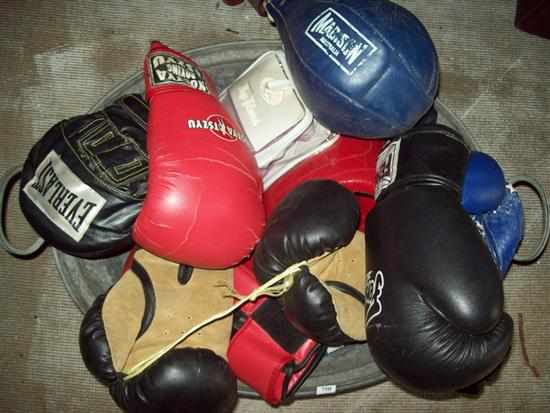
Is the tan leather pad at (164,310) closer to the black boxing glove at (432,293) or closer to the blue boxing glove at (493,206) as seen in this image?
the black boxing glove at (432,293)

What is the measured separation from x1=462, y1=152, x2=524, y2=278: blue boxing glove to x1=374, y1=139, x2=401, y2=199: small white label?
122 mm

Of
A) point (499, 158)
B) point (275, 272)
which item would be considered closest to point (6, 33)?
point (275, 272)

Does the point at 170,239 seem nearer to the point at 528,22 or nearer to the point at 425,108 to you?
the point at 425,108

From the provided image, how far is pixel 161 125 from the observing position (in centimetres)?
83

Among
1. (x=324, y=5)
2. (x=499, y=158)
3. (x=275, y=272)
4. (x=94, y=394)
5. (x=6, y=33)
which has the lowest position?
(x=94, y=394)

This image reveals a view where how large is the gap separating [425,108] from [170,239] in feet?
1.44

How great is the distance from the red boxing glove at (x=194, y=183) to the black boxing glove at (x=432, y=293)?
0.21 m

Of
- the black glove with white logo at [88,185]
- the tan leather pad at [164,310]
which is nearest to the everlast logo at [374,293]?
the tan leather pad at [164,310]

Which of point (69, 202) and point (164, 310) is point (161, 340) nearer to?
point (164, 310)

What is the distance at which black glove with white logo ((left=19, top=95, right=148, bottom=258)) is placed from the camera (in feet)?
2.80

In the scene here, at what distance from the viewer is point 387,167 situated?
91 centimetres

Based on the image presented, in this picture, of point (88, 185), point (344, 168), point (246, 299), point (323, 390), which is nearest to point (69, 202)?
point (88, 185)

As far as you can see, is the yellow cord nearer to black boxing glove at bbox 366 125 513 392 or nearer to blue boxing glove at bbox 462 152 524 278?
black boxing glove at bbox 366 125 513 392

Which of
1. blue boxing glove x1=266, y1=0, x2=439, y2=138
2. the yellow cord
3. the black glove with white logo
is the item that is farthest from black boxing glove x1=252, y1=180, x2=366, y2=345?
the black glove with white logo
